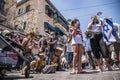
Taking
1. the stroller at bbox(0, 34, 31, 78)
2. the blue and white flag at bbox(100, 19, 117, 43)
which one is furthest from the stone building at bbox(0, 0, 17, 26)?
the stroller at bbox(0, 34, 31, 78)

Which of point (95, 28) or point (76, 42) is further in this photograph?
point (95, 28)

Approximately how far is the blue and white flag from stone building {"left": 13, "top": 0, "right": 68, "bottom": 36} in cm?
2037

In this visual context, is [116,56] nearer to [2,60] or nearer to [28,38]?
[28,38]

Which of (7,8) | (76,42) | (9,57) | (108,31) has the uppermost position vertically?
(7,8)

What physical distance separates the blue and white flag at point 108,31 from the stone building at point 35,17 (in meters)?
20.4

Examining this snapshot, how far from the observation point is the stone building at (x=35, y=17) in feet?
92.4

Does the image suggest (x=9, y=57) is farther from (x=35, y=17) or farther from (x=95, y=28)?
(x=35, y=17)

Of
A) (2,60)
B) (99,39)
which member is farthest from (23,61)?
(99,39)

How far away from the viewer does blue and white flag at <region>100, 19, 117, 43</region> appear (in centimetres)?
676

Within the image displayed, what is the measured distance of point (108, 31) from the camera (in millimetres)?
6906

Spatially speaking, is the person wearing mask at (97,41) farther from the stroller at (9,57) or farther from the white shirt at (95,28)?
the stroller at (9,57)

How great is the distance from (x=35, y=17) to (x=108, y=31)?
71.5ft

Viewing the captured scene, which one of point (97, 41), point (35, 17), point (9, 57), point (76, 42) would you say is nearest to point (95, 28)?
point (97, 41)

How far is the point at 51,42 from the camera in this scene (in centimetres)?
838
